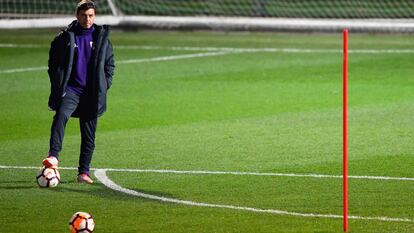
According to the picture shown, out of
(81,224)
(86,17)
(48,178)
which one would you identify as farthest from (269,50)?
(81,224)

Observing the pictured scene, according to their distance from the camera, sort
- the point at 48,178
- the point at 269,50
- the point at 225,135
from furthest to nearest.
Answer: the point at 269,50
the point at 225,135
the point at 48,178

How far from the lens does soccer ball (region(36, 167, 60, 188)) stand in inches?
506

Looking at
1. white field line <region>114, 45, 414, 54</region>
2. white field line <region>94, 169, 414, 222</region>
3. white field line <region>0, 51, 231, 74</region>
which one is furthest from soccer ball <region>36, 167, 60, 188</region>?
white field line <region>114, 45, 414, 54</region>

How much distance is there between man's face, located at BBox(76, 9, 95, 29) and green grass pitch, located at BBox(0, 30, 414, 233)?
1516 millimetres

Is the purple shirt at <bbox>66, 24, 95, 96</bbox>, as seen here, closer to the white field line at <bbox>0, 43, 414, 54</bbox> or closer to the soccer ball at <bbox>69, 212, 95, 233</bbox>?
the soccer ball at <bbox>69, 212, 95, 233</bbox>

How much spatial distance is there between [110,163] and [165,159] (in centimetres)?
61

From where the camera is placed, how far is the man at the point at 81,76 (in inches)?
512

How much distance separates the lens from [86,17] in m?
12.9

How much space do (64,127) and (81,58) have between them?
0.68m

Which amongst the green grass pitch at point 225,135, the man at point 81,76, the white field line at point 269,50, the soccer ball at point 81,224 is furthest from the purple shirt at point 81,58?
the white field line at point 269,50

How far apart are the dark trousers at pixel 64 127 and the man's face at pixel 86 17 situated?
0.67m

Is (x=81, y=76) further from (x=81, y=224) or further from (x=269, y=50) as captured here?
(x=269, y=50)

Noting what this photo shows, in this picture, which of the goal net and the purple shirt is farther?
the goal net

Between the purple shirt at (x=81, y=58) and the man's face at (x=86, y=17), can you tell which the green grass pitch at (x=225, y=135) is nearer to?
the purple shirt at (x=81, y=58)
